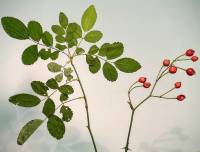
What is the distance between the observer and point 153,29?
1362 mm

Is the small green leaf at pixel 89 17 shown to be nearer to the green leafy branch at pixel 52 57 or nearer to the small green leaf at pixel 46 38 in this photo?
the green leafy branch at pixel 52 57

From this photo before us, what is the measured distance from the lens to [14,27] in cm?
76

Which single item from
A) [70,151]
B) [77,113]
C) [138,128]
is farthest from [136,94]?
[70,151]

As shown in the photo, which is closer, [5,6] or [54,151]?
→ [54,151]

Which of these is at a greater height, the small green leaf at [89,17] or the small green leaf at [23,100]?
the small green leaf at [89,17]

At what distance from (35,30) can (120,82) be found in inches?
24.4

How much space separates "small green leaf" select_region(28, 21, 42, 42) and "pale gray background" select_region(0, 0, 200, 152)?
1.67ft

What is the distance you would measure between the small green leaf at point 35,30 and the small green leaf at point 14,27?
0.06 feet

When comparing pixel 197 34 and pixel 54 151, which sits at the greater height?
pixel 197 34

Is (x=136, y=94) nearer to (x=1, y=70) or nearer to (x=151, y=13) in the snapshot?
(x=151, y=13)

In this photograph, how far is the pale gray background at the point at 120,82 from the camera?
4.14 feet

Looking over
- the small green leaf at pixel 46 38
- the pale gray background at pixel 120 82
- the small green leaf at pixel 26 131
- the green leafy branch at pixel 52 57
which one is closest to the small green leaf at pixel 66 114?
the green leafy branch at pixel 52 57

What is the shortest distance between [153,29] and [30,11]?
653mm

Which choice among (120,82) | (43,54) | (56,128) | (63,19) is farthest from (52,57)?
(120,82)
